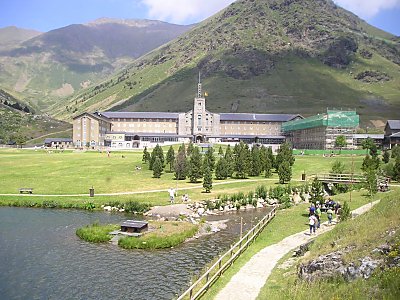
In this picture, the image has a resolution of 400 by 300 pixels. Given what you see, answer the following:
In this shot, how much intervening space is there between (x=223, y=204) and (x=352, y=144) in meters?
103

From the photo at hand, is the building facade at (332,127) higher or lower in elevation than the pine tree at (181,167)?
higher

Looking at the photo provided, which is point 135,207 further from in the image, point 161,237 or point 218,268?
point 218,268

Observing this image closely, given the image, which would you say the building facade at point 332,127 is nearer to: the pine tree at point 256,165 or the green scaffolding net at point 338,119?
the green scaffolding net at point 338,119

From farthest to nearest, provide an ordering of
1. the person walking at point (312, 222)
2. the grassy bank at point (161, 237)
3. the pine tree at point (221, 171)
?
the pine tree at point (221, 171) < the grassy bank at point (161, 237) < the person walking at point (312, 222)

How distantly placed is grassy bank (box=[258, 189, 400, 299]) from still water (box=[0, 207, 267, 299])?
801 centimetres

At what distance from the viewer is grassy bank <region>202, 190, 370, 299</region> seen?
26.8 meters

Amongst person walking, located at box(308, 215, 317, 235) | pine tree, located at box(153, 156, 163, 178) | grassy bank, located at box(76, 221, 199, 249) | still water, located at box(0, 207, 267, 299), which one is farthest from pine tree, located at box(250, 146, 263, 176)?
person walking, located at box(308, 215, 317, 235)

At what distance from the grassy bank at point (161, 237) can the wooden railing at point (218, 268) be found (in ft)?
24.3

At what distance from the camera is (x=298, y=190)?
67812mm

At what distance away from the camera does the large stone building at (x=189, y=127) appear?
180 m

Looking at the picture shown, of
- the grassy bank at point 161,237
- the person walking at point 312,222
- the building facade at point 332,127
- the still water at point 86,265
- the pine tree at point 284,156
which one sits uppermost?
the building facade at point 332,127

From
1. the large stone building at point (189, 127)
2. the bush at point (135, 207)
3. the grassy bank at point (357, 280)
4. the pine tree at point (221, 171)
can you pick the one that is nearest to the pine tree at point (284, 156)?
the pine tree at point (221, 171)

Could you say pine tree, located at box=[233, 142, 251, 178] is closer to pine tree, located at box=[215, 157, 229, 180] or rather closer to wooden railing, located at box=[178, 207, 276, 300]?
pine tree, located at box=[215, 157, 229, 180]

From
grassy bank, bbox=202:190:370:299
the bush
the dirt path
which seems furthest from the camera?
the bush
